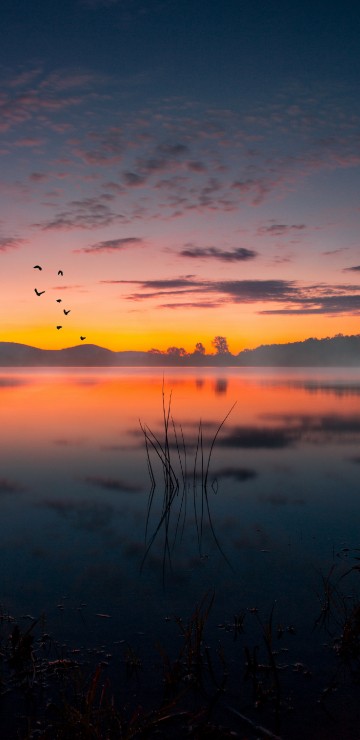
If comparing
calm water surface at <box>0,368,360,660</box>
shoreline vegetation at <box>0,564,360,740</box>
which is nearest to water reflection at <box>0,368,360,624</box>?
calm water surface at <box>0,368,360,660</box>

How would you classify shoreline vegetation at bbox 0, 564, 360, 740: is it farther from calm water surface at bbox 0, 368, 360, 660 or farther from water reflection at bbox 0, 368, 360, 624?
water reflection at bbox 0, 368, 360, 624

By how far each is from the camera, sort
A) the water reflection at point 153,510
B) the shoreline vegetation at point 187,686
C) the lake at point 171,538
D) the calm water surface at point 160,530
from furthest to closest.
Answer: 1. the water reflection at point 153,510
2. the calm water surface at point 160,530
3. the lake at point 171,538
4. the shoreline vegetation at point 187,686

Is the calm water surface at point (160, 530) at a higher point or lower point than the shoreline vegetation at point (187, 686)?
lower

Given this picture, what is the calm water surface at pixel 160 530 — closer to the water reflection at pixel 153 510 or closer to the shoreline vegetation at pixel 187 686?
the water reflection at pixel 153 510

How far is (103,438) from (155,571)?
18.6m

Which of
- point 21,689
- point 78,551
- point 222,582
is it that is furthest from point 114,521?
point 21,689

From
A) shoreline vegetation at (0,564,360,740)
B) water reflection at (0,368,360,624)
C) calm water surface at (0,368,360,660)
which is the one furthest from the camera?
water reflection at (0,368,360,624)

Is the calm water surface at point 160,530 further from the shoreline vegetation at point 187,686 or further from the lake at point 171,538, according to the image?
the shoreline vegetation at point 187,686

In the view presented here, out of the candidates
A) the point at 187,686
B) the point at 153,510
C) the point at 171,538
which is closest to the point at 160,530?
the point at 171,538

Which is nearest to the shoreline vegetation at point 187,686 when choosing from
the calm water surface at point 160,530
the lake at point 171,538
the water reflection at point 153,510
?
the lake at point 171,538

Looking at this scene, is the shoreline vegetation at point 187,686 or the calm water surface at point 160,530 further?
the calm water surface at point 160,530

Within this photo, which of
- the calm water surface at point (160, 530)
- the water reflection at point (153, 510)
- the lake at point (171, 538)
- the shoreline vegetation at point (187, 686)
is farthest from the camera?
the water reflection at point (153, 510)

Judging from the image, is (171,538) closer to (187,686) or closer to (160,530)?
(160,530)

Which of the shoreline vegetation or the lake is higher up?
the shoreline vegetation
